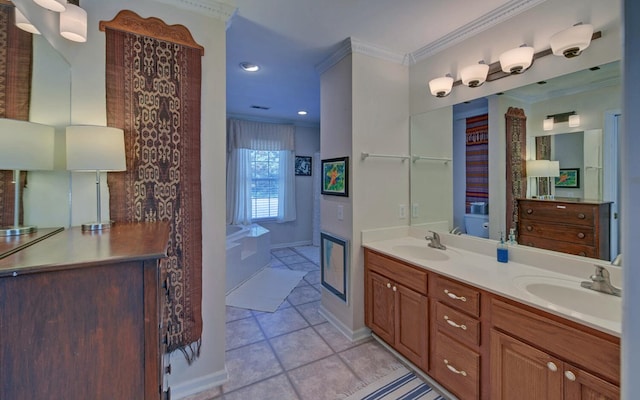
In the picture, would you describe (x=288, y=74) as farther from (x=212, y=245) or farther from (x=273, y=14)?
(x=212, y=245)

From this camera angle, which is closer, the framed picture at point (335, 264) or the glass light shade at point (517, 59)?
the glass light shade at point (517, 59)

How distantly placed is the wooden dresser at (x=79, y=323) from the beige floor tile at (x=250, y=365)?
127 centimetres

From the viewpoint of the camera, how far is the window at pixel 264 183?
17.5 ft

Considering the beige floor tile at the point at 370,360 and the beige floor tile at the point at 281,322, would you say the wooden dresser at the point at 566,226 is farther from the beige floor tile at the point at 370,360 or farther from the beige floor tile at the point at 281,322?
the beige floor tile at the point at 281,322

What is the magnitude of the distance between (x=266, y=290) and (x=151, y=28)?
2.89 metres

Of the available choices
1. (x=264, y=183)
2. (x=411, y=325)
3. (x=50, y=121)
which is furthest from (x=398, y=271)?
(x=264, y=183)

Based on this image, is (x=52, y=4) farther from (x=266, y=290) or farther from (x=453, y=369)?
(x=266, y=290)

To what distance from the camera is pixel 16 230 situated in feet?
3.51

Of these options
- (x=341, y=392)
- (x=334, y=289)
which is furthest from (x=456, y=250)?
(x=341, y=392)

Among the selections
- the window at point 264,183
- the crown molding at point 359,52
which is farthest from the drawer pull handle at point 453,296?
the window at point 264,183

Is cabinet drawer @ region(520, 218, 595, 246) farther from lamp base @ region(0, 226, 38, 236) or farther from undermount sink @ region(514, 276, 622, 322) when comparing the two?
lamp base @ region(0, 226, 38, 236)

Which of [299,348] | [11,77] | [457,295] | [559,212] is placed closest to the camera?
[11,77]

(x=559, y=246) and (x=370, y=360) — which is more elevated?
(x=559, y=246)

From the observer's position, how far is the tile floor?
1.87 m
